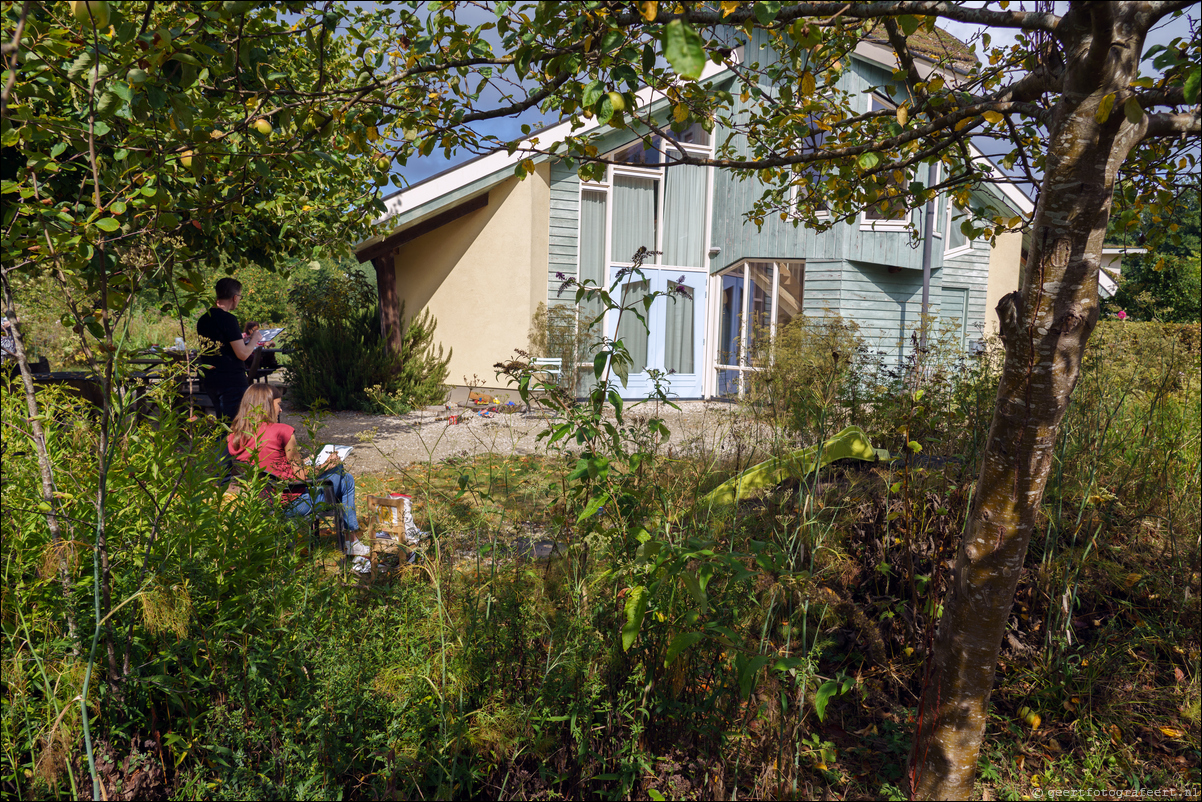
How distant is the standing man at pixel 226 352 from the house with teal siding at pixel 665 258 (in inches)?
193

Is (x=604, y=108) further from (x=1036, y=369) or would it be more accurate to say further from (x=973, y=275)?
(x=973, y=275)

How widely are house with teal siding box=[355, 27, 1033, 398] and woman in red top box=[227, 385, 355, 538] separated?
6.43 meters

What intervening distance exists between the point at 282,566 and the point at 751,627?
1.62 m

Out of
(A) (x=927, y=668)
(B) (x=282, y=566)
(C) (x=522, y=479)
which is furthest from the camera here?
(C) (x=522, y=479)

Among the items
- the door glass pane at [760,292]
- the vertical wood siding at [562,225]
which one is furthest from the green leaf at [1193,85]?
the door glass pane at [760,292]

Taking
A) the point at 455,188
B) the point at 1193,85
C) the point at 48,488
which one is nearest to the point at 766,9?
the point at 1193,85

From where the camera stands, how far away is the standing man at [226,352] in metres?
4.80

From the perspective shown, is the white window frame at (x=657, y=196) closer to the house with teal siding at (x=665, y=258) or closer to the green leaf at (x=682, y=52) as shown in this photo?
the house with teal siding at (x=665, y=258)

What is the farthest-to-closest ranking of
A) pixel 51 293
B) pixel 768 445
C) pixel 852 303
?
1. pixel 852 303
2. pixel 768 445
3. pixel 51 293

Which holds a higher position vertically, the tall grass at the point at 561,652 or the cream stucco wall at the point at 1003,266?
the cream stucco wall at the point at 1003,266

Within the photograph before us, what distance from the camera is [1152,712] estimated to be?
8.34 ft

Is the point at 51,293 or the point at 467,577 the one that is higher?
the point at 51,293

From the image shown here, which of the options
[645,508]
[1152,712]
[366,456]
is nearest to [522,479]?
[645,508]

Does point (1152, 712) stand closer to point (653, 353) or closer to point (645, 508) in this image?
point (645, 508)
